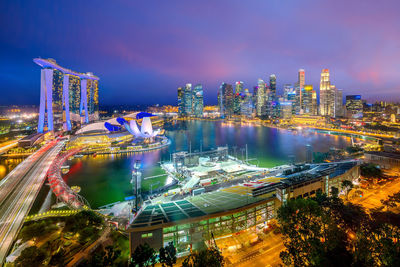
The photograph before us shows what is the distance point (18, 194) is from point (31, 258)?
6.86 meters

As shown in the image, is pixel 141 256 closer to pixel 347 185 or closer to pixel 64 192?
pixel 64 192

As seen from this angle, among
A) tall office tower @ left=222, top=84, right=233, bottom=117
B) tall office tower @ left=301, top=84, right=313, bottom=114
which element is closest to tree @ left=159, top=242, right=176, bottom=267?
tall office tower @ left=301, top=84, right=313, bottom=114

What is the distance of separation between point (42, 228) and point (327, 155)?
73.4 feet

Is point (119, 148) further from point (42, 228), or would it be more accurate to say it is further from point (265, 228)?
point (265, 228)

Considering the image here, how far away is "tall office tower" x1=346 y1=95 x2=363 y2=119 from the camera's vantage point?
228 feet

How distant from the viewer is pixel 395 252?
197 inches

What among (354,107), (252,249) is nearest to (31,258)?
(252,249)

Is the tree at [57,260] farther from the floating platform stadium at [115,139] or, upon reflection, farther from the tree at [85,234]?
the floating platform stadium at [115,139]

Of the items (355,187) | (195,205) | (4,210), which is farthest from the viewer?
(355,187)

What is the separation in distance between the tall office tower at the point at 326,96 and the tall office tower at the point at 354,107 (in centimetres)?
542

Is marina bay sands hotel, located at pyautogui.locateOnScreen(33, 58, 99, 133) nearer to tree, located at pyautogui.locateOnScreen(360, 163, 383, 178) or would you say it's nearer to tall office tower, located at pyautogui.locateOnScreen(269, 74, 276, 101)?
tree, located at pyautogui.locateOnScreen(360, 163, 383, 178)

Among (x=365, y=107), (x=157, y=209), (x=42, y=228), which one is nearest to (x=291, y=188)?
(x=157, y=209)

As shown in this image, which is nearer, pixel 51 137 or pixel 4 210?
pixel 4 210

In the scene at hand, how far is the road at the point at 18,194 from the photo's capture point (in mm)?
7156
